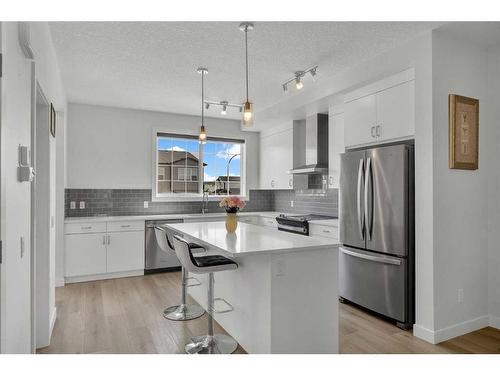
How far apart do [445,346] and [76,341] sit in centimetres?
303

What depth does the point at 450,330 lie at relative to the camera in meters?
2.86

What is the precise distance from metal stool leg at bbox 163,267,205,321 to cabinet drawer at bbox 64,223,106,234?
180cm

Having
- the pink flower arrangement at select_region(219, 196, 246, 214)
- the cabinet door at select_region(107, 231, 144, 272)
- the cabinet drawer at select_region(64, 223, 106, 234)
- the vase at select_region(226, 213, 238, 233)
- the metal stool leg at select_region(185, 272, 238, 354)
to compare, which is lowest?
the metal stool leg at select_region(185, 272, 238, 354)

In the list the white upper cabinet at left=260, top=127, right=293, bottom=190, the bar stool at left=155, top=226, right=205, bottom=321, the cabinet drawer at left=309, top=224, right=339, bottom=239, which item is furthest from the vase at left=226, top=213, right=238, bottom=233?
the white upper cabinet at left=260, top=127, right=293, bottom=190

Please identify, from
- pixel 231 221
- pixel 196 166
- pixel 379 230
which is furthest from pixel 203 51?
pixel 196 166

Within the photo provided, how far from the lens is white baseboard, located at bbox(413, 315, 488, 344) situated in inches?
110

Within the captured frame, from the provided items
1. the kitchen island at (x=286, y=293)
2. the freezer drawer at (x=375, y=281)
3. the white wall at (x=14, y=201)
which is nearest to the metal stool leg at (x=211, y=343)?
the kitchen island at (x=286, y=293)

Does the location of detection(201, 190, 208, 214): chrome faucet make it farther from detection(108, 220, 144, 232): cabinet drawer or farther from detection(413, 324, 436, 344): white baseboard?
detection(413, 324, 436, 344): white baseboard

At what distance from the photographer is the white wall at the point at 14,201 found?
1420 millimetres

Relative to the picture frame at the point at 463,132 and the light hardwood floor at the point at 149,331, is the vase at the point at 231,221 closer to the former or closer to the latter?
the light hardwood floor at the point at 149,331

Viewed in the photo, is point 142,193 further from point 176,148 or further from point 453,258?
point 453,258

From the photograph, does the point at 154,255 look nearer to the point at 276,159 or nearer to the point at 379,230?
the point at 276,159

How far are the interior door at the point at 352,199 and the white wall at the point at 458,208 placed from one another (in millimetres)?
726

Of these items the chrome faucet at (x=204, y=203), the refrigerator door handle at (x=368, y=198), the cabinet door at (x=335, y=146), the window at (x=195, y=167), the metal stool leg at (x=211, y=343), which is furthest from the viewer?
the chrome faucet at (x=204, y=203)
